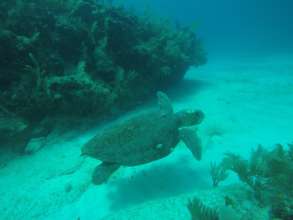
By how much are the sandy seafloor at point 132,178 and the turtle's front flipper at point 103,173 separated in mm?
406

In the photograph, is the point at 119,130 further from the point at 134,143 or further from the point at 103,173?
the point at 103,173

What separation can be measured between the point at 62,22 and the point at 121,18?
166cm

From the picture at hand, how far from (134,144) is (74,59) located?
3162 millimetres

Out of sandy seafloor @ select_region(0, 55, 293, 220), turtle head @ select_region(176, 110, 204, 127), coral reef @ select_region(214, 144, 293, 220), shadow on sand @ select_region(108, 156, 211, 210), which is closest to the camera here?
coral reef @ select_region(214, 144, 293, 220)

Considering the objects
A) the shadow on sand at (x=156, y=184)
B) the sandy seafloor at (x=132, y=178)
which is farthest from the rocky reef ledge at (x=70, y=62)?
the shadow on sand at (x=156, y=184)

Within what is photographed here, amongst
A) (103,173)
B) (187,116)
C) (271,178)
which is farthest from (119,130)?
(271,178)

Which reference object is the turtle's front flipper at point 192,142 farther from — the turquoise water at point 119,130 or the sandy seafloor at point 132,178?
the sandy seafloor at point 132,178

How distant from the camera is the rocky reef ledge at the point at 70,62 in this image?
4.25 m

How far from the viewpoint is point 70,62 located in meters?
4.98

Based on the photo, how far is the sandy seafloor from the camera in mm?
2893

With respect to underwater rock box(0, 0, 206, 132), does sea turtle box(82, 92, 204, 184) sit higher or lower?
lower

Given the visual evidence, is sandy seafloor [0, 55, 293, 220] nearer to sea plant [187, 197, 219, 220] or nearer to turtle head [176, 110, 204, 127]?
sea plant [187, 197, 219, 220]

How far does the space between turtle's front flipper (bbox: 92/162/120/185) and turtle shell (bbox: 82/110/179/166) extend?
20 centimetres

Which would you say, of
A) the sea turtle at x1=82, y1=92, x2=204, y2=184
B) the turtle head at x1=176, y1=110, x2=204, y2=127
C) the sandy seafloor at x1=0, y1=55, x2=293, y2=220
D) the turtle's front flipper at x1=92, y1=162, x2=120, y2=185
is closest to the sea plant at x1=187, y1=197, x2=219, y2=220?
the sandy seafloor at x1=0, y1=55, x2=293, y2=220
